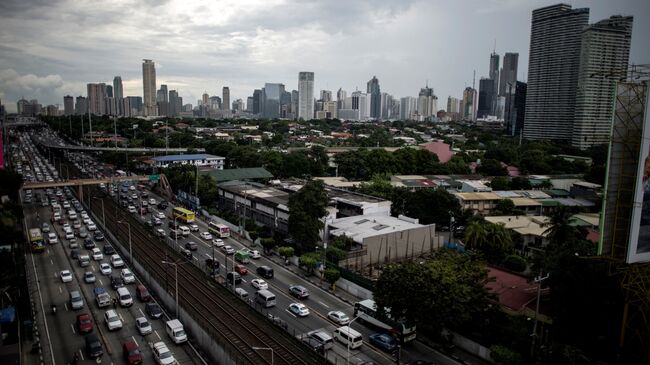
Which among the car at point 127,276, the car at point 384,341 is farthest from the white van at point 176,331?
the car at point 384,341

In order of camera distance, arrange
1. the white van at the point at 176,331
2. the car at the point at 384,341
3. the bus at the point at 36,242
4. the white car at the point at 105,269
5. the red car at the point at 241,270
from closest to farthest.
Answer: the car at the point at 384,341, the white van at the point at 176,331, the white car at the point at 105,269, the red car at the point at 241,270, the bus at the point at 36,242

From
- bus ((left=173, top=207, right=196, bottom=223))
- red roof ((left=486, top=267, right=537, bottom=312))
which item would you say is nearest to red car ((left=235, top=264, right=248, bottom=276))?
bus ((left=173, top=207, right=196, bottom=223))

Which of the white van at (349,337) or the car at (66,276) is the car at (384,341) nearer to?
the white van at (349,337)

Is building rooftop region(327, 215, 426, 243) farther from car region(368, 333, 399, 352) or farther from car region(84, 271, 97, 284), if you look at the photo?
car region(84, 271, 97, 284)

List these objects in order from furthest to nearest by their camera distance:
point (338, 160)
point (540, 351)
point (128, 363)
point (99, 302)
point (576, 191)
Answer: point (338, 160) < point (576, 191) < point (99, 302) < point (128, 363) < point (540, 351)

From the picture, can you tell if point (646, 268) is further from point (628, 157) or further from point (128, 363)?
point (128, 363)

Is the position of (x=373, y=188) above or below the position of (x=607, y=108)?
below

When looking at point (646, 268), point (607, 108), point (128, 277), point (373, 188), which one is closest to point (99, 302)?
point (128, 277)
